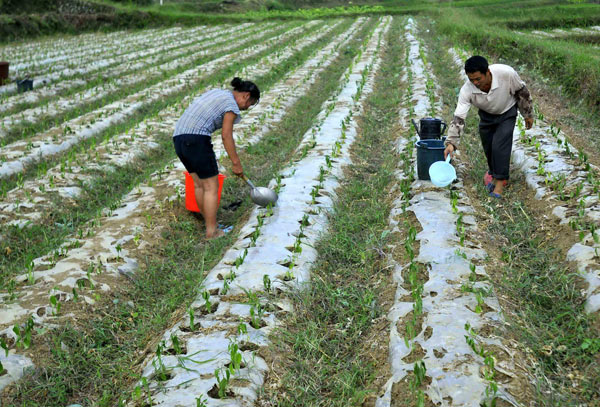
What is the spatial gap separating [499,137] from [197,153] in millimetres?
2874

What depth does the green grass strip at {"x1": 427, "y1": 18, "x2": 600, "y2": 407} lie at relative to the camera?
2.69 metres

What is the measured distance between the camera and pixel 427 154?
5148mm

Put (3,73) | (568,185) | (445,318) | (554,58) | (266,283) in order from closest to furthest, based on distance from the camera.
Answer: (445,318) < (266,283) < (568,185) < (554,58) < (3,73)

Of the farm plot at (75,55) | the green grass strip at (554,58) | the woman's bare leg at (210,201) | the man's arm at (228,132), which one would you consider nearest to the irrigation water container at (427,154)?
the man's arm at (228,132)

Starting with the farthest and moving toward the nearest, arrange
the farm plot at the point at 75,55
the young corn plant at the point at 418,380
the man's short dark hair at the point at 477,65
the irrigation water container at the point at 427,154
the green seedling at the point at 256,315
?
the farm plot at the point at 75,55
the irrigation water container at the point at 427,154
the man's short dark hair at the point at 477,65
the green seedling at the point at 256,315
the young corn plant at the point at 418,380

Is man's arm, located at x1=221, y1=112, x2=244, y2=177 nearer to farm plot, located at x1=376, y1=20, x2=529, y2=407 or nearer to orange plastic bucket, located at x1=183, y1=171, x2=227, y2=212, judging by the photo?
→ orange plastic bucket, located at x1=183, y1=171, x2=227, y2=212

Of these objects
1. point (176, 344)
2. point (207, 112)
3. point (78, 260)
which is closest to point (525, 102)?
point (207, 112)

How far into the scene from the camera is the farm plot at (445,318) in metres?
2.61

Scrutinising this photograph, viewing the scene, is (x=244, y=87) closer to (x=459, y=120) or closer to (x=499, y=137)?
(x=459, y=120)

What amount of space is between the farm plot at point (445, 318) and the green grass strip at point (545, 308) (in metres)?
0.16

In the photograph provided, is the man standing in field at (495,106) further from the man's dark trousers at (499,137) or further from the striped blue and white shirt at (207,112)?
the striped blue and white shirt at (207,112)

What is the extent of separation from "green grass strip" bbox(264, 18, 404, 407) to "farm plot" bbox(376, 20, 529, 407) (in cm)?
18

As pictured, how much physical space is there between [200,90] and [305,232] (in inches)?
285

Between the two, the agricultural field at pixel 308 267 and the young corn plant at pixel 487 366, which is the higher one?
the young corn plant at pixel 487 366
